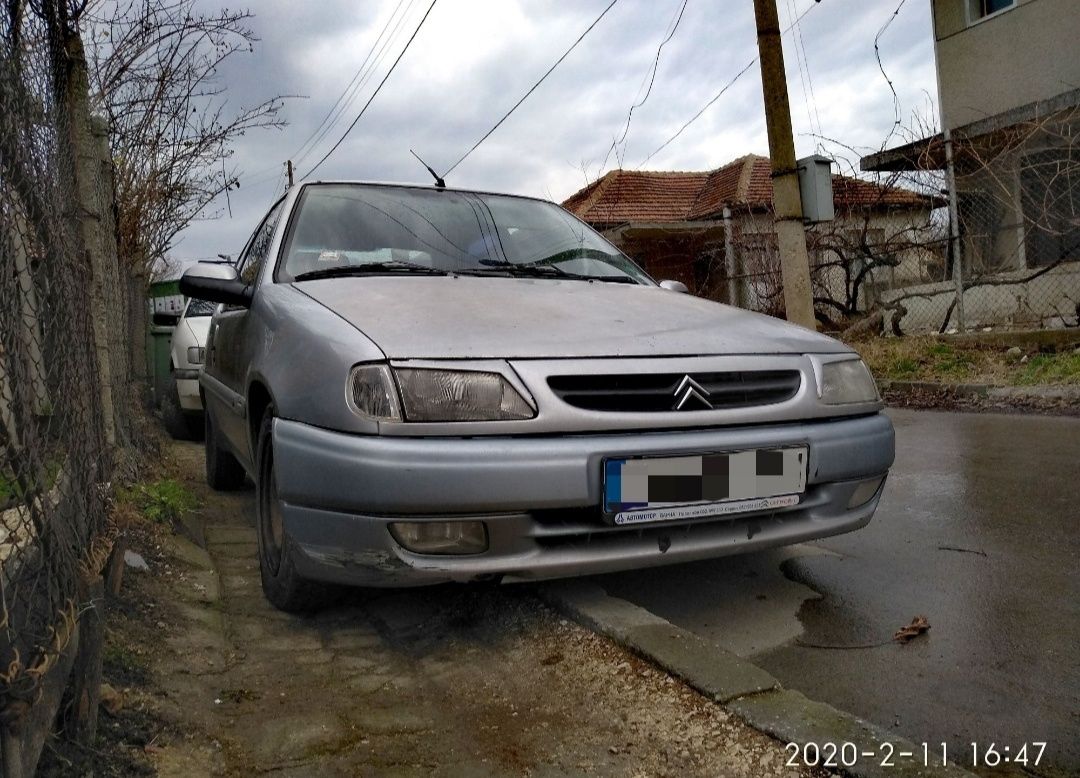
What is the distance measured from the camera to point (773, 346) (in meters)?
2.87

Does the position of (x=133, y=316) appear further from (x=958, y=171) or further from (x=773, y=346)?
(x=958, y=171)

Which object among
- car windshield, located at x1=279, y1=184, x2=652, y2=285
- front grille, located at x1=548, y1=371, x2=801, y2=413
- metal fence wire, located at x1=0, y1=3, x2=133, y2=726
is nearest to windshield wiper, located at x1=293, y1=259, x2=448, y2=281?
car windshield, located at x1=279, y1=184, x2=652, y2=285

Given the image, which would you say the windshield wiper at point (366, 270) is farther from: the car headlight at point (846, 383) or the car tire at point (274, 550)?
the car headlight at point (846, 383)

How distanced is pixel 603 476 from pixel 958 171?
455 inches

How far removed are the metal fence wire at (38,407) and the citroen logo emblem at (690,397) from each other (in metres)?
1.55

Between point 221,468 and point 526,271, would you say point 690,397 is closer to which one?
point 526,271

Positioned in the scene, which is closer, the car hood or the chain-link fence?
the car hood

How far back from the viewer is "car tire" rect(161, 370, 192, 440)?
23.2 feet

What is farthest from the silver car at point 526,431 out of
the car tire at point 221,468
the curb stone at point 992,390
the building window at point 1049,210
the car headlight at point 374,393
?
the building window at point 1049,210

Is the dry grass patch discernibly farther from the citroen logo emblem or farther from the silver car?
the citroen logo emblem

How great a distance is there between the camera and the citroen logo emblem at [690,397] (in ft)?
8.29

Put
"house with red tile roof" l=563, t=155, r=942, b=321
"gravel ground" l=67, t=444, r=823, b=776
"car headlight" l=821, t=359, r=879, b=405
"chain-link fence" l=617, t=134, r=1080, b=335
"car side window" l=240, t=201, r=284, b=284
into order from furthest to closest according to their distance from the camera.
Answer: "house with red tile roof" l=563, t=155, r=942, b=321, "chain-link fence" l=617, t=134, r=1080, b=335, "car side window" l=240, t=201, r=284, b=284, "car headlight" l=821, t=359, r=879, b=405, "gravel ground" l=67, t=444, r=823, b=776

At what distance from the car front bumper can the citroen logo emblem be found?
0.24 ft

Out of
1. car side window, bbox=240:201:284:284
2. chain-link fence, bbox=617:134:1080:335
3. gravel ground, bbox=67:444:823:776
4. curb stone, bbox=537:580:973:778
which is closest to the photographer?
curb stone, bbox=537:580:973:778
